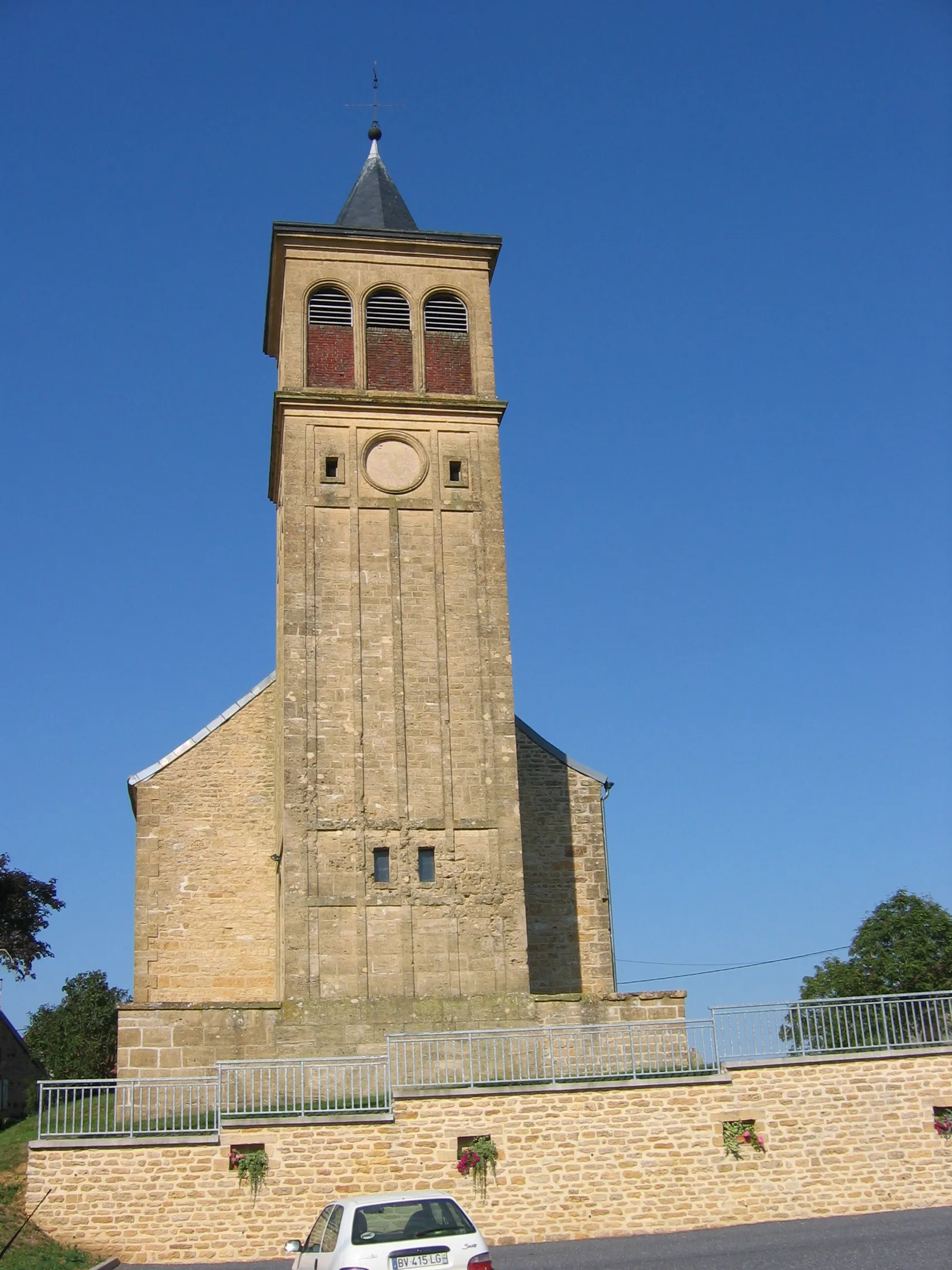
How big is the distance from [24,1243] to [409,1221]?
591 centimetres

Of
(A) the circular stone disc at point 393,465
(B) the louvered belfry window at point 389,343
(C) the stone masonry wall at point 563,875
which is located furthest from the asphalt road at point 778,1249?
(B) the louvered belfry window at point 389,343

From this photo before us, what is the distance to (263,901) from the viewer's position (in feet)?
78.5

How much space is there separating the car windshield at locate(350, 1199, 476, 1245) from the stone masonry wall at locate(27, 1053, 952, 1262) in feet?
14.4

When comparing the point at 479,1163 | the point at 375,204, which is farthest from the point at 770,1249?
the point at 375,204

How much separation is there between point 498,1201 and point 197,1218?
341 cm

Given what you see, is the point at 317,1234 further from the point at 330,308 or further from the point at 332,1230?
the point at 330,308

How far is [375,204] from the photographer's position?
26.7m

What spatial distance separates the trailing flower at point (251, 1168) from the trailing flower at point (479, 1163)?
7.36ft

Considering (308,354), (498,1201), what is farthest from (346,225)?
(498,1201)

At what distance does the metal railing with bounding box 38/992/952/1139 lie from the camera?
16.1 metres

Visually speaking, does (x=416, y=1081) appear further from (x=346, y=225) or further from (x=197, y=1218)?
(x=346, y=225)

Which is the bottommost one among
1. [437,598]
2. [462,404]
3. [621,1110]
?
[621,1110]

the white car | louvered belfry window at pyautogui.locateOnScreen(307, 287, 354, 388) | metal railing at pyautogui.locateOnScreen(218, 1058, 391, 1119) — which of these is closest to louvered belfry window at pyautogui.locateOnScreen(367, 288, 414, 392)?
louvered belfry window at pyautogui.locateOnScreen(307, 287, 354, 388)

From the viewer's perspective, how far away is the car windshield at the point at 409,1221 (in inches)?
431
